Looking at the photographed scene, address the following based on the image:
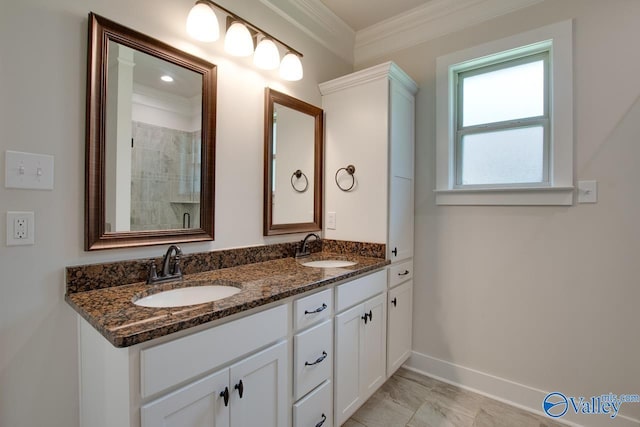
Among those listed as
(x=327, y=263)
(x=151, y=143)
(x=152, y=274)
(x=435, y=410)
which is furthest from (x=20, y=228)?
(x=435, y=410)

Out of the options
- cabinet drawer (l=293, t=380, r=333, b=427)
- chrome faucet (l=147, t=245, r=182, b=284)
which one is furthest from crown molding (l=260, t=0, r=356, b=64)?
cabinet drawer (l=293, t=380, r=333, b=427)

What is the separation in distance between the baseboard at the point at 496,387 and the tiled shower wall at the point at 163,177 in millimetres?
1890

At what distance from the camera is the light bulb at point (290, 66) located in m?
1.84

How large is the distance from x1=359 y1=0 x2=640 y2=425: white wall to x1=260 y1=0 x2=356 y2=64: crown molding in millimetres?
578

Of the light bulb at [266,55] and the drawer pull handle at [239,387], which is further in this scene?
the light bulb at [266,55]

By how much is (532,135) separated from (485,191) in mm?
431

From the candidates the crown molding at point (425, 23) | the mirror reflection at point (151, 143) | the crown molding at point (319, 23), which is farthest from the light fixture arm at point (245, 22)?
the crown molding at point (425, 23)

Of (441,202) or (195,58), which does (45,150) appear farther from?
(441,202)

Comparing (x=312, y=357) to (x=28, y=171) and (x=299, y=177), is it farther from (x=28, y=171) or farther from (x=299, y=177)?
(x=28, y=171)

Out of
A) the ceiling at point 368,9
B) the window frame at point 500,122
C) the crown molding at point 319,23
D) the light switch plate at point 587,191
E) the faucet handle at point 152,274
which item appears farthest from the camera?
the ceiling at point 368,9

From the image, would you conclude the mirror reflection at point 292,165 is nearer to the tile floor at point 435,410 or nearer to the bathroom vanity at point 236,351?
the bathroom vanity at point 236,351

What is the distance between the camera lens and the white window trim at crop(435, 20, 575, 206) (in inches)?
66.9

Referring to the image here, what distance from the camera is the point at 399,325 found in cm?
209

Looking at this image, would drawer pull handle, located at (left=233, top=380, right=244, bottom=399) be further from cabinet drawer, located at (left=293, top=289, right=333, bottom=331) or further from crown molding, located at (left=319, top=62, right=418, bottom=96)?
crown molding, located at (left=319, top=62, right=418, bottom=96)
